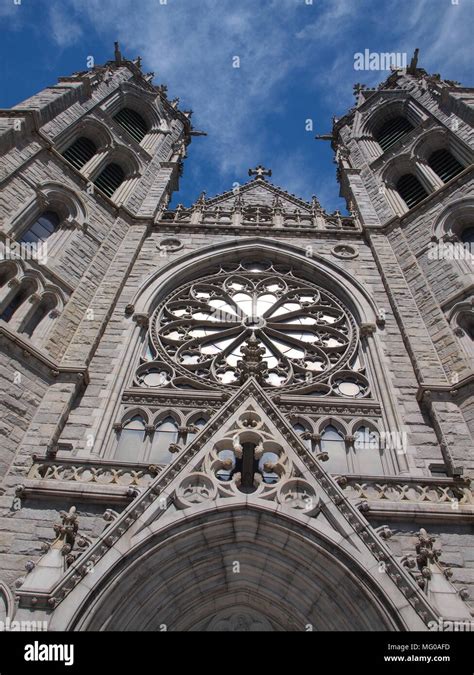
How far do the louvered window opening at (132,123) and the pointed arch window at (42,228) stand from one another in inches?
343

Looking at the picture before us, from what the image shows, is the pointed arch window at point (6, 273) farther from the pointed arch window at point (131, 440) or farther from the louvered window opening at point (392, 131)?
the louvered window opening at point (392, 131)

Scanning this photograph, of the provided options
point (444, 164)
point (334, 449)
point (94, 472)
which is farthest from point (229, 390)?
point (444, 164)

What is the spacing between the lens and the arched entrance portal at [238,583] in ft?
20.4

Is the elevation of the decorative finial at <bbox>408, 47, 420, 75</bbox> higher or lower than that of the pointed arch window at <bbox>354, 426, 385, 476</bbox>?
higher

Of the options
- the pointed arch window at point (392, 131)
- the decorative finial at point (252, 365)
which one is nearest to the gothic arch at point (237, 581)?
the decorative finial at point (252, 365)

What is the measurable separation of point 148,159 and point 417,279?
461 inches

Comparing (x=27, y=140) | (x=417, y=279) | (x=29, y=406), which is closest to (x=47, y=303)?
(x=29, y=406)

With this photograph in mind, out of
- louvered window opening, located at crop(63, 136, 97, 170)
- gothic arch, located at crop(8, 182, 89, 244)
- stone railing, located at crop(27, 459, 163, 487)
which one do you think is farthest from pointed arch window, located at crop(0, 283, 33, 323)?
louvered window opening, located at crop(63, 136, 97, 170)

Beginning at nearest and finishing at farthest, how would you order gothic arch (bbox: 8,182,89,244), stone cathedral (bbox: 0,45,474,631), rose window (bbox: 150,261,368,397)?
stone cathedral (bbox: 0,45,474,631) → rose window (bbox: 150,261,368,397) → gothic arch (bbox: 8,182,89,244)

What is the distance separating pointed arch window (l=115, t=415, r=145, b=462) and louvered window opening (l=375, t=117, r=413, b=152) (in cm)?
1588

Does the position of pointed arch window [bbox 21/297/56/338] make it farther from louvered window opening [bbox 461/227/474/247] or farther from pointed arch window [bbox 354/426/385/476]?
louvered window opening [bbox 461/227/474/247]

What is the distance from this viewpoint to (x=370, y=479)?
306 inches

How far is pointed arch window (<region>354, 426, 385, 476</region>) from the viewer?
9117mm

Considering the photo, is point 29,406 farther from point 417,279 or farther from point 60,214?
point 417,279
